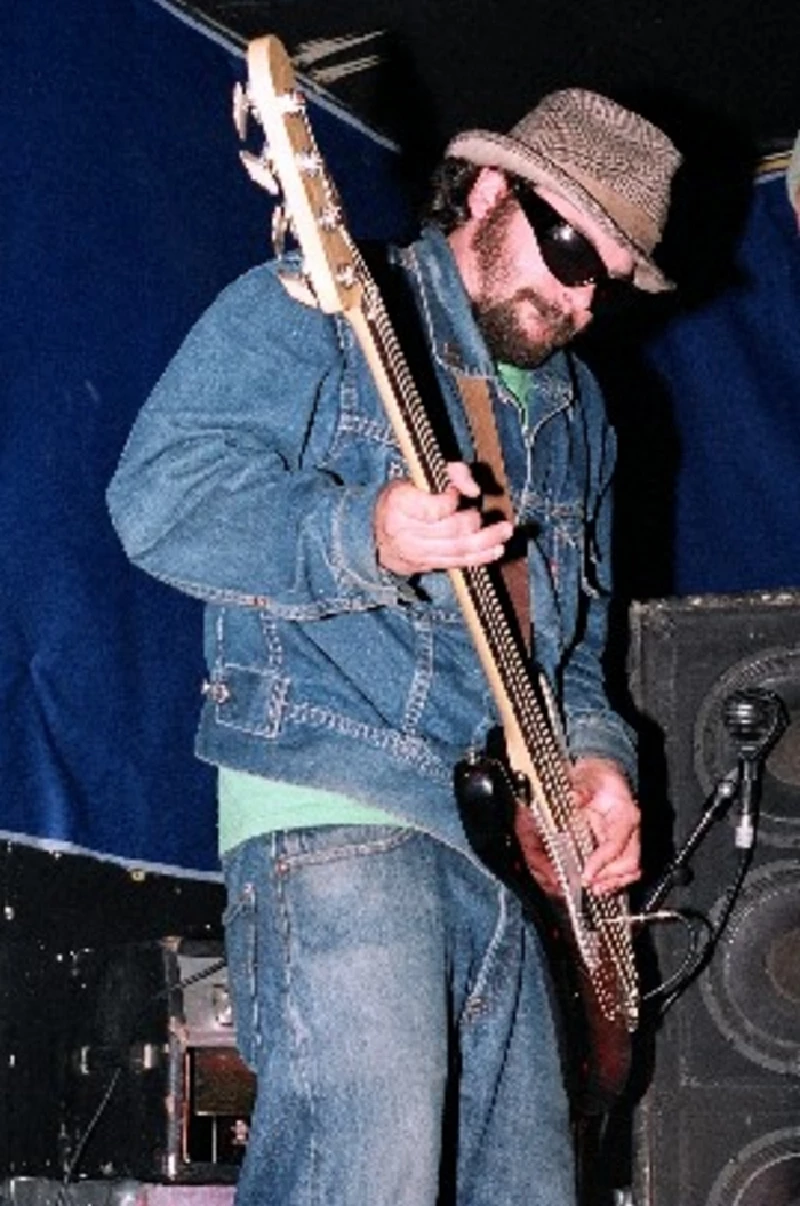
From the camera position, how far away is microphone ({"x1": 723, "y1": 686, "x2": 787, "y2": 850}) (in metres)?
2.72

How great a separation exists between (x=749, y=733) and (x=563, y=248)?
0.96m

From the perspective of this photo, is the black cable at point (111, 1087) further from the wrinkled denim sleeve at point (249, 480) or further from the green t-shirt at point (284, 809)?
the wrinkled denim sleeve at point (249, 480)

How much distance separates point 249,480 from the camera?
69.4 inches

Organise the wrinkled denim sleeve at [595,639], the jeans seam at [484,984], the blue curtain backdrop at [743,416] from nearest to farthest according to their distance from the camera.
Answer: the jeans seam at [484,984], the wrinkled denim sleeve at [595,639], the blue curtain backdrop at [743,416]

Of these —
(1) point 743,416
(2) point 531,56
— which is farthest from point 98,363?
(1) point 743,416

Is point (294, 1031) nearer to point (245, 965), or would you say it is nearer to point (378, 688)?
point (245, 965)

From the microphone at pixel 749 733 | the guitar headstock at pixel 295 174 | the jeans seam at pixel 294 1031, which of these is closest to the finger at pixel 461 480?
the guitar headstock at pixel 295 174

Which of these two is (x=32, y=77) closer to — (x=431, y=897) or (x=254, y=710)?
(x=254, y=710)

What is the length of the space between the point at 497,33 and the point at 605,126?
151cm

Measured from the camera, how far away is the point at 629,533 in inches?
165

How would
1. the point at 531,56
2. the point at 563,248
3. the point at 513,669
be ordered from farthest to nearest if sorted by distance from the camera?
1. the point at 531,56
2. the point at 563,248
3. the point at 513,669

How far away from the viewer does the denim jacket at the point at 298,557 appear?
176 centimetres

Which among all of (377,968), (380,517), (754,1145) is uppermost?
(380,517)

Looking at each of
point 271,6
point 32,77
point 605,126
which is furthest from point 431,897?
point 271,6
